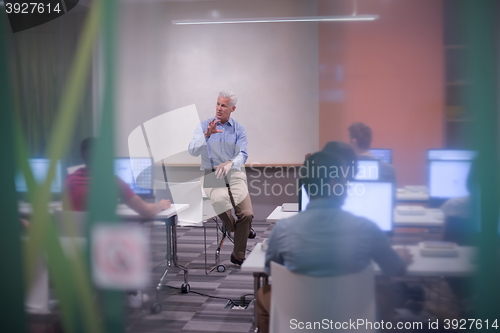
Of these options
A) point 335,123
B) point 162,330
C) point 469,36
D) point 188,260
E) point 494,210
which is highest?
point 469,36

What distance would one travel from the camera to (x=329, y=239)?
1.86 metres

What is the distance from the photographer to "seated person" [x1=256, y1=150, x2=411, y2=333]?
1.82 metres

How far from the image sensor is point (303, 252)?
183cm

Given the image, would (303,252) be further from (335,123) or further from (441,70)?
(441,70)

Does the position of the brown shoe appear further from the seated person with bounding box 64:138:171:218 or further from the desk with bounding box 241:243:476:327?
the desk with bounding box 241:243:476:327

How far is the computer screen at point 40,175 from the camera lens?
2.16 metres

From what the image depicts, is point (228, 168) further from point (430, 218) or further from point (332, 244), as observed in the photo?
point (430, 218)

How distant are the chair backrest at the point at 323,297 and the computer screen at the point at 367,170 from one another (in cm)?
37

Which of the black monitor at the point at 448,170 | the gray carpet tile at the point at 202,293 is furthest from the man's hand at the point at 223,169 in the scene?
the black monitor at the point at 448,170

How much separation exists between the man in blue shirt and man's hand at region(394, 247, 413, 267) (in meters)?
2.17

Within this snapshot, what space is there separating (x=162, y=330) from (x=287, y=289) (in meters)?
0.76

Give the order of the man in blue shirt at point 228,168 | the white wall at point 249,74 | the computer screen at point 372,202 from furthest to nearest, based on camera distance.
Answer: the white wall at point 249,74, the man in blue shirt at point 228,168, the computer screen at point 372,202

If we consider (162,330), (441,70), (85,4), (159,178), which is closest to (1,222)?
(159,178)

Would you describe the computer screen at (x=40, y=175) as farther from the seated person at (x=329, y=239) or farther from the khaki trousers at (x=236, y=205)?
the khaki trousers at (x=236, y=205)
